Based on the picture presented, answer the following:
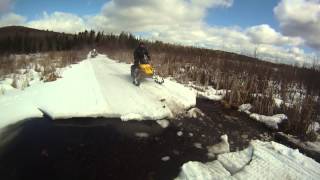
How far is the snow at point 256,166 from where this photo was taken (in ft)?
17.9

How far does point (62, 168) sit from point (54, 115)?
306 cm

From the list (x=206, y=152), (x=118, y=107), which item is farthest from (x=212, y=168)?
(x=118, y=107)

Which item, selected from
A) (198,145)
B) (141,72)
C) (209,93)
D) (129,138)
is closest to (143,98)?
(141,72)

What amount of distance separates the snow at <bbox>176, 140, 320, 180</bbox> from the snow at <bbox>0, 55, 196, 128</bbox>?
331 centimetres

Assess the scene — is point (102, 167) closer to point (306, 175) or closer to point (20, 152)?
point (20, 152)

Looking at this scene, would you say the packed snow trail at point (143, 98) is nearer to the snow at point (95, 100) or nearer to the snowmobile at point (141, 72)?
the snow at point (95, 100)

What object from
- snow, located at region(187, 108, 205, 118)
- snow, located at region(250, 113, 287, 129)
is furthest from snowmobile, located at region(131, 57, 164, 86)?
snow, located at region(250, 113, 287, 129)

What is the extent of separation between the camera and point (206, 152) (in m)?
6.95

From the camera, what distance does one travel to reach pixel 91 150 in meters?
6.64

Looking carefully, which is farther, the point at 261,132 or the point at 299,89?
the point at 299,89

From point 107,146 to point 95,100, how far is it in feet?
9.57

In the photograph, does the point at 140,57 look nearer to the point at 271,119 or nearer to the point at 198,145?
the point at 271,119

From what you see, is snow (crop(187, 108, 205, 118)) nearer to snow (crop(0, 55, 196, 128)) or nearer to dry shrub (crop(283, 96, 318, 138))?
snow (crop(0, 55, 196, 128))

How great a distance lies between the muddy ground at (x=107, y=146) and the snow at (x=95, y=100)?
0.43 meters
